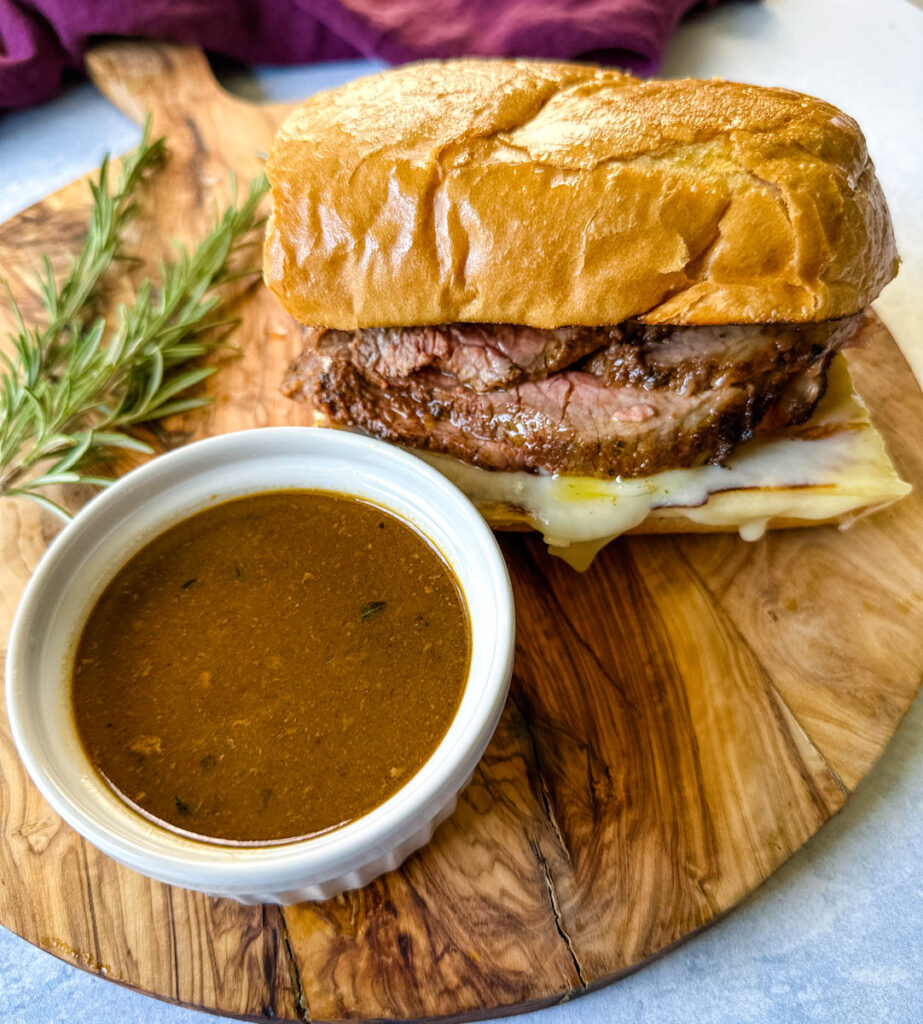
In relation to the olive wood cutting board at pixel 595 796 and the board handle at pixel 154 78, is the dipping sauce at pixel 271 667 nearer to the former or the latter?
the olive wood cutting board at pixel 595 796

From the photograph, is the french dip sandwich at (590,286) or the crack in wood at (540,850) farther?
the french dip sandwich at (590,286)

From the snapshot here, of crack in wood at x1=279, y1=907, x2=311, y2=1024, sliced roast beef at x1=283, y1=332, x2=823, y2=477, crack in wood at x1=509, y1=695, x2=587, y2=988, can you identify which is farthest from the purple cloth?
crack in wood at x1=279, y1=907, x2=311, y2=1024

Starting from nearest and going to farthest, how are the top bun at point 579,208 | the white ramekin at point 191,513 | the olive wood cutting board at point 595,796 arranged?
the white ramekin at point 191,513
the olive wood cutting board at point 595,796
the top bun at point 579,208

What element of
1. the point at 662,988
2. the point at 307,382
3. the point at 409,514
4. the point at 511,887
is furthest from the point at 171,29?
→ the point at 662,988

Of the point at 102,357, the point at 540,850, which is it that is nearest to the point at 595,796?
the point at 540,850

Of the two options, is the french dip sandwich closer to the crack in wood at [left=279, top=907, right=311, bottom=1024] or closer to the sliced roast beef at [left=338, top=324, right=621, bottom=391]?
the sliced roast beef at [left=338, top=324, right=621, bottom=391]

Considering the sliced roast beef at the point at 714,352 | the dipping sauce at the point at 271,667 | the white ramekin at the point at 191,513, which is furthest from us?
the sliced roast beef at the point at 714,352

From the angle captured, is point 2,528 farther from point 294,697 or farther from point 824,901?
point 824,901

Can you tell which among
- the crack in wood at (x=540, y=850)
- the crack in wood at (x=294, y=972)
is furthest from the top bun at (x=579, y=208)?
the crack in wood at (x=294, y=972)
